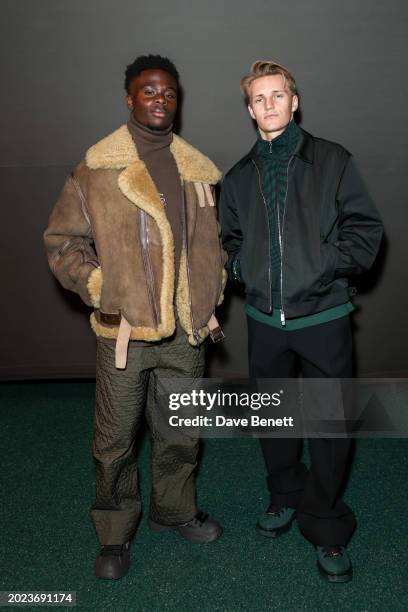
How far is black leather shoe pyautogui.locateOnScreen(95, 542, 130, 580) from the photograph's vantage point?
6.14 feet

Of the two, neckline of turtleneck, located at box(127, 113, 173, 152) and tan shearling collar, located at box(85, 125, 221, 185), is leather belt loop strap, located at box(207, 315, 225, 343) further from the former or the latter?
neckline of turtleneck, located at box(127, 113, 173, 152)

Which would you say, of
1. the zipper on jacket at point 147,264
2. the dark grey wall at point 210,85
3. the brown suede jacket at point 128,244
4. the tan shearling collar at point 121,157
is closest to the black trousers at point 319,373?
the brown suede jacket at point 128,244

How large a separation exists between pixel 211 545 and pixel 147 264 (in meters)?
1.05

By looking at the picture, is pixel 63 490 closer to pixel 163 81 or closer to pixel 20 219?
pixel 20 219

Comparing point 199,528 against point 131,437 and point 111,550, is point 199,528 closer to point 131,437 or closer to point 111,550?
point 111,550

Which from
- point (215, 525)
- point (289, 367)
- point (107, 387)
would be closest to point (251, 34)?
point (289, 367)

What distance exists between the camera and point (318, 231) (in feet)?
5.76

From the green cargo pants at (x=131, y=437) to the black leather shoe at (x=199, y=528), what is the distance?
0.12m

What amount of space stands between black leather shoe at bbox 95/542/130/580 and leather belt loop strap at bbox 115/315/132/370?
0.66 meters

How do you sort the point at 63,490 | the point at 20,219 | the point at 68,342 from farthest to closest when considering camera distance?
the point at 68,342 → the point at 20,219 → the point at 63,490

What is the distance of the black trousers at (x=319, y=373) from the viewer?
1.82 metres

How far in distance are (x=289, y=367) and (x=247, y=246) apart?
44cm

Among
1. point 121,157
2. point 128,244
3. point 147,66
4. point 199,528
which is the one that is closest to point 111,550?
point 199,528

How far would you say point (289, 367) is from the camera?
1.95 metres
